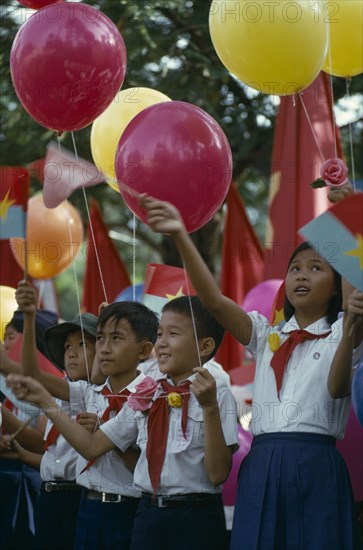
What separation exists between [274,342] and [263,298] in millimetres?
1887

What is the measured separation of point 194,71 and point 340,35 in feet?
9.87

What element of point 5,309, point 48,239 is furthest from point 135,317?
point 48,239

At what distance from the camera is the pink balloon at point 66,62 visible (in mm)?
3752

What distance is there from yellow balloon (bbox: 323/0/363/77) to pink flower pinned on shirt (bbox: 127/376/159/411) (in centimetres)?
155

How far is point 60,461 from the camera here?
4129mm

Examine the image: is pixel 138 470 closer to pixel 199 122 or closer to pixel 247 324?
pixel 247 324

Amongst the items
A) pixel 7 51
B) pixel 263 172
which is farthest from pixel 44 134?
pixel 263 172

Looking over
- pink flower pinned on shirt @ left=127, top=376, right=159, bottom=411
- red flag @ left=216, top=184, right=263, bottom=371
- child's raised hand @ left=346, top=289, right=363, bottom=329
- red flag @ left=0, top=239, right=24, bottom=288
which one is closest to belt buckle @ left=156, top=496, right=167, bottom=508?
pink flower pinned on shirt @ left=127, top=376, right=159, bottom=411

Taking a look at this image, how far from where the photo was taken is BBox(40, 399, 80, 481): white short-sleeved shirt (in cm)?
412

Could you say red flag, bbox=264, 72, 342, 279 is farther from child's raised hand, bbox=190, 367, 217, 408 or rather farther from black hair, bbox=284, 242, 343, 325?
child's raised hand, bbox=190, 367, 217, 408

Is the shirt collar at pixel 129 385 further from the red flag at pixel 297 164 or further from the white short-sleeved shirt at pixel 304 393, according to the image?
the red flag at pixel 297 164

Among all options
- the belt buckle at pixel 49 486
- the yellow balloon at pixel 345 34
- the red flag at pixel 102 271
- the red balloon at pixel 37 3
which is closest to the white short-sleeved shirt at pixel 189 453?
the belt buckle at pixel 49 486

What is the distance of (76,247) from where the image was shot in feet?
21.4

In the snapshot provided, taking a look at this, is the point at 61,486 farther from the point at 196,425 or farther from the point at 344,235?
the point at 344,235
